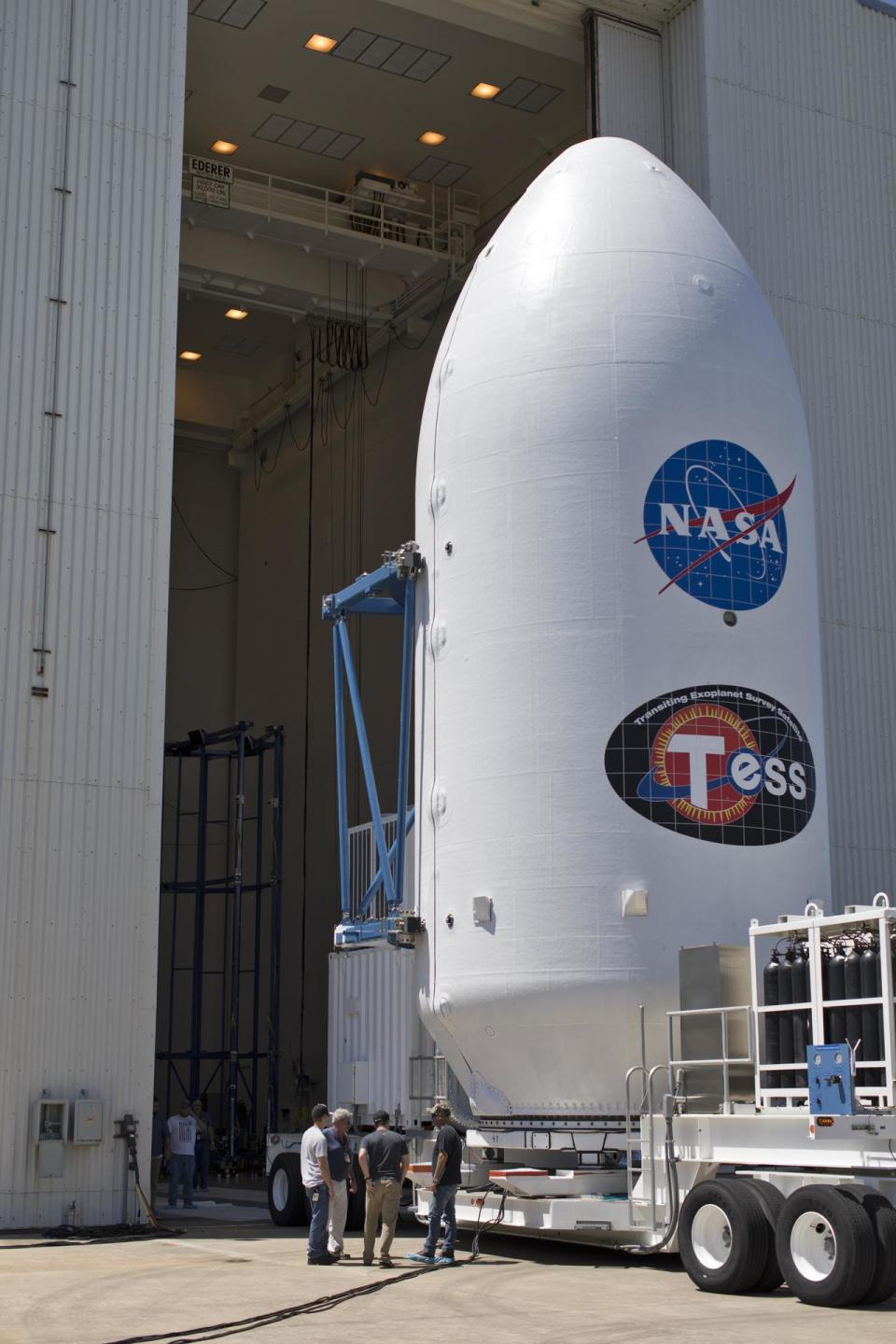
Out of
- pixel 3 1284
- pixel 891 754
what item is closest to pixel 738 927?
pixel 3 1284

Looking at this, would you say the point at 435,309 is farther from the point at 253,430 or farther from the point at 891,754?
the point at 891,754

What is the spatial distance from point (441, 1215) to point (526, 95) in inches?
823

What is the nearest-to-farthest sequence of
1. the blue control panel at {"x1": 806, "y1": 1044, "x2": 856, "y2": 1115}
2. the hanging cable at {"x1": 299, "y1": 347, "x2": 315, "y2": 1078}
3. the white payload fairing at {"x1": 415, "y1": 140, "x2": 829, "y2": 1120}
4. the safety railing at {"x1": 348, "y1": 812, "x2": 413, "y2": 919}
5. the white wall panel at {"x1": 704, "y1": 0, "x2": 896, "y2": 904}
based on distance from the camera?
the blue control panel at {"x1": 806, "y1": 1044, "x2": 856, "y2": 1115} → the white payload fairing at {"x1": 415, "y1": 140, "x2": 829, "y2": 1120} → the safety railing at {"x1": 348, "y1": 812, "x2": 413, "y2": 919} → the white wall panel at {"x1": 704, "y1": 0, "x2": 896, "y2": 904} → the hanging cable at {"x1": 299, "y1": 347, "x2": 315, "y2": 1078}

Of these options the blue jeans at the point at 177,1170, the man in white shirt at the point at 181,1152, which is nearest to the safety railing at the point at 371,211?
the man in white shirt at the point at 181,1152

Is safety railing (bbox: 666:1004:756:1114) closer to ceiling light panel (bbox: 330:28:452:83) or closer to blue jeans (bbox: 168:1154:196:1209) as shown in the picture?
blue jeans (bbox: 168:1154:196:1209)

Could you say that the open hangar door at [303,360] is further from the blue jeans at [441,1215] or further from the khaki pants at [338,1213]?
the blue jeans at [441,1215]

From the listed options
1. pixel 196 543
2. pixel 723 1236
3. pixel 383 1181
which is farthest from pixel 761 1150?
pixel 196 543

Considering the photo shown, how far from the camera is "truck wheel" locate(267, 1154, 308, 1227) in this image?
725 inches

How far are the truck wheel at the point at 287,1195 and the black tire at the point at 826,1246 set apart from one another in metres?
7.87

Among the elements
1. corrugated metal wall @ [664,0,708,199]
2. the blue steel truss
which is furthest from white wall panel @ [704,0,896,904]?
the blue steel truss

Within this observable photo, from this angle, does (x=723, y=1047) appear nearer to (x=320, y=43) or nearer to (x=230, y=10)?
(x=230, y=10)

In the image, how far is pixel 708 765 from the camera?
14.7 meters

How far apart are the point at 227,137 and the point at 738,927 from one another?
21.0 metres

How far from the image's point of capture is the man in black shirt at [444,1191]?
14031 mm
